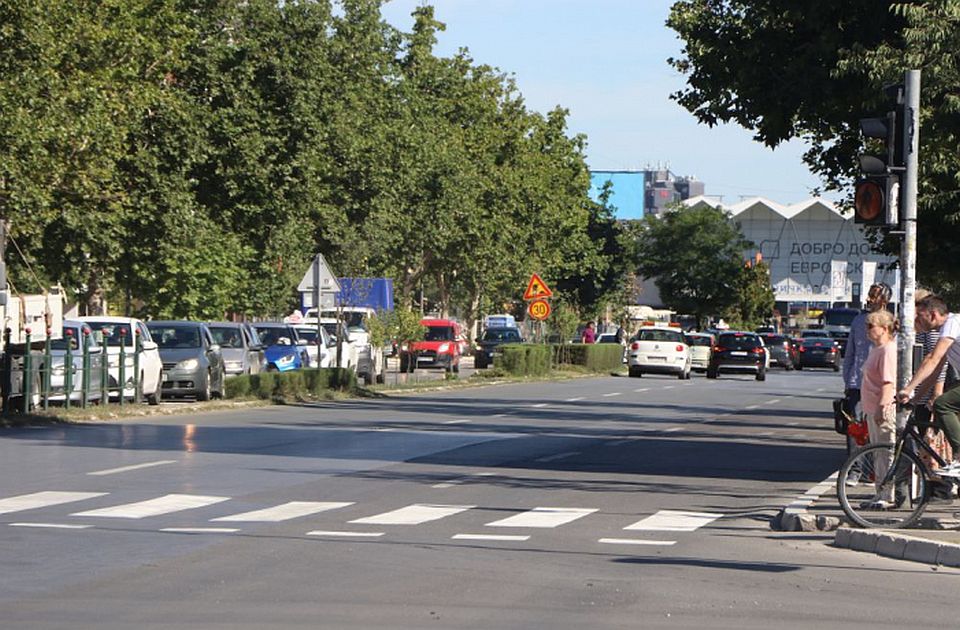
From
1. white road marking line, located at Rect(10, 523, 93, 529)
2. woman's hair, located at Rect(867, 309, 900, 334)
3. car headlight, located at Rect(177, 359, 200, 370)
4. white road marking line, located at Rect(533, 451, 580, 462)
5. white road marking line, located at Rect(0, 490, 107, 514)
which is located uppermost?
woman's hair, located at Rect(867, 309, 900, 334)

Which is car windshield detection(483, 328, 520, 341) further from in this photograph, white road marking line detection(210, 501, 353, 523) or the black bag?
white road marking line detection(210, 501, 353, 523)

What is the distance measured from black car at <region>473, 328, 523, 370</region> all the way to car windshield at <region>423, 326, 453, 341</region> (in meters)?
2.30

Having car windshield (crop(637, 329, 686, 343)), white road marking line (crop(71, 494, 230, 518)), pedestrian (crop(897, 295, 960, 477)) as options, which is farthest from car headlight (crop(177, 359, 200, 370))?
car windshield (crop(637, 329, 686, 343))

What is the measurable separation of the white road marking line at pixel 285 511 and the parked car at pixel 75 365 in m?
14.1

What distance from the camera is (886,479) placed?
1387cm

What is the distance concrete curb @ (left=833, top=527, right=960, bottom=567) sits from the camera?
12.0 metres

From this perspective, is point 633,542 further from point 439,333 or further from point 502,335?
point 502,335

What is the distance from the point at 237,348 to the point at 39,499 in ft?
77.4

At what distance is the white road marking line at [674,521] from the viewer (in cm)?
1405

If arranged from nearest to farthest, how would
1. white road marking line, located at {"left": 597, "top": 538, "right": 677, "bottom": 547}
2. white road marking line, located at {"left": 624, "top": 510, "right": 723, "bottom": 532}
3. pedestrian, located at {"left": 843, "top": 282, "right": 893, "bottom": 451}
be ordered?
white road marking line, located at {"left": 597, "top": 538, "right": 677, "bottom": 547} → white road marking line, located at {"left": 624, "top": 510, "right": 723, "bottom": 532} → pedestrian, located at {"left": 843, "top": 282, "right": 893, "bottom": 451}

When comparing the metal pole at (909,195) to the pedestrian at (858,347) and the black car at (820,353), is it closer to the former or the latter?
the pedestrian at (858,347)

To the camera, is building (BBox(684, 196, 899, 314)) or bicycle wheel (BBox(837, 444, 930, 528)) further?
building (BBox(684, 196, 899, 314))

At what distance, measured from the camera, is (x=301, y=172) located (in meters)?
44.3

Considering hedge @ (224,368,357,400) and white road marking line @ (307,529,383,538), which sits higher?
hedge @ (224,368,357,400)
